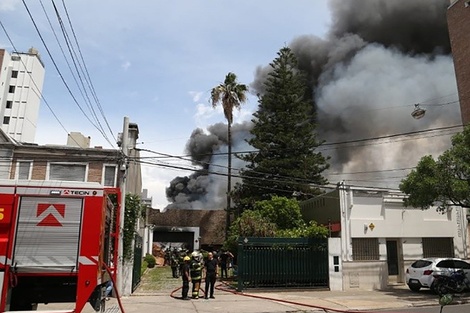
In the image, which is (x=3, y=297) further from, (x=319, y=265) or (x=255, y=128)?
(x=255, y=128)

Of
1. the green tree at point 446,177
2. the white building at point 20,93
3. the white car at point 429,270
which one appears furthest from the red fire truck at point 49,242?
the white building at point 20,93

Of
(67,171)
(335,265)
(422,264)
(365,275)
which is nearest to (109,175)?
(67,171)

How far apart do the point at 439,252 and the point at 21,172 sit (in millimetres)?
18325

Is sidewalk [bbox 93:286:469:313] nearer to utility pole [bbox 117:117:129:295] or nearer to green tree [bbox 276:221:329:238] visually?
utility pole [bbox 117:117:129:295]

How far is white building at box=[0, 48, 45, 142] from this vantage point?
6084 centimetres

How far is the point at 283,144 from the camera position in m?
35.1

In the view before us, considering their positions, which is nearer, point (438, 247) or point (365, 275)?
point (365, 275)

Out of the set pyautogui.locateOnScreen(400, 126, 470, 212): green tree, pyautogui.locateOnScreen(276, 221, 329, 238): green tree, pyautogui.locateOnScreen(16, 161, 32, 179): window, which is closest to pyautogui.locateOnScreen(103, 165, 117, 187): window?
pyautogui.locateOnScreen(16, 161, 32, 179): window

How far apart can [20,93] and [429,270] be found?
63897mm

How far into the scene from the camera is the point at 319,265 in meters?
15.5

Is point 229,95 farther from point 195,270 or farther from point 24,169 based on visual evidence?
point 195,270

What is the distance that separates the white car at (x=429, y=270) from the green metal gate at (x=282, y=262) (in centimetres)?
305

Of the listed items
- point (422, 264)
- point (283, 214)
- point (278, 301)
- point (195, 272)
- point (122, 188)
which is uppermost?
point (122, 188)

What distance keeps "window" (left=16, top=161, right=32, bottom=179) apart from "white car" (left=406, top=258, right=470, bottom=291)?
51.2 feet
